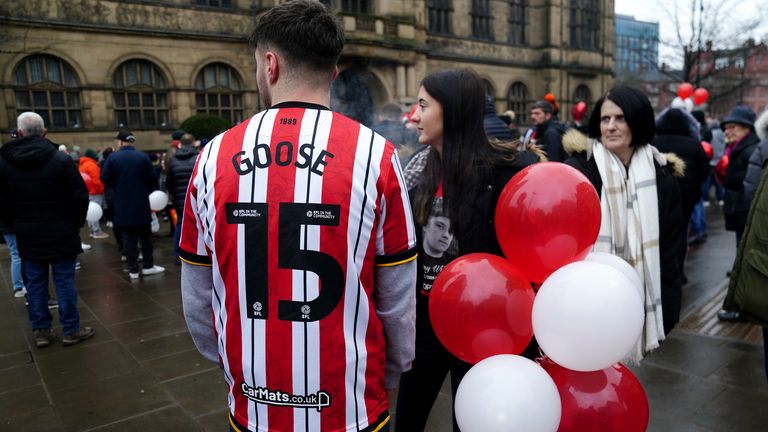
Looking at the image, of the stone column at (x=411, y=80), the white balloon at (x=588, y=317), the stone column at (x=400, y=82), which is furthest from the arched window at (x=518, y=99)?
the white balloon at (x=588, y=317)

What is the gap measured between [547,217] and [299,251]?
95cm

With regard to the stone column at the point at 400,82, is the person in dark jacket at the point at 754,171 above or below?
below

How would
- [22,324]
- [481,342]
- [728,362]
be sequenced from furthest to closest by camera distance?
1. [22,324]
2. [728,362]
3. [481,342]

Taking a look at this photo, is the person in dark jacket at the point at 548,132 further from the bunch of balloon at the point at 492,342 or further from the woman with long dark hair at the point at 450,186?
the bunch of balloon at the point at 492,342

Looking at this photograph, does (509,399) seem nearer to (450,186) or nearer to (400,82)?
(450,186)

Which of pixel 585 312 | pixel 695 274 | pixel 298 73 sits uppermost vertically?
pixel 298 73

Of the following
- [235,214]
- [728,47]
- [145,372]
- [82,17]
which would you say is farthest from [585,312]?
[728,47]

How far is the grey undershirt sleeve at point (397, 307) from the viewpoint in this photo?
5.35 ft

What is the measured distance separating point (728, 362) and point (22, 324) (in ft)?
21.5

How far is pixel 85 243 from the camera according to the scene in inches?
405

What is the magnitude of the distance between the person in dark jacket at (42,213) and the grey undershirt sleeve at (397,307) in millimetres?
4258

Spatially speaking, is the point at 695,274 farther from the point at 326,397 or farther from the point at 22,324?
the point at 22,324

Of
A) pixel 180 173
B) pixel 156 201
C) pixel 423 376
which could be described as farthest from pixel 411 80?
pixel 423 376

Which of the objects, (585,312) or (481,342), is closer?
(585,312)
